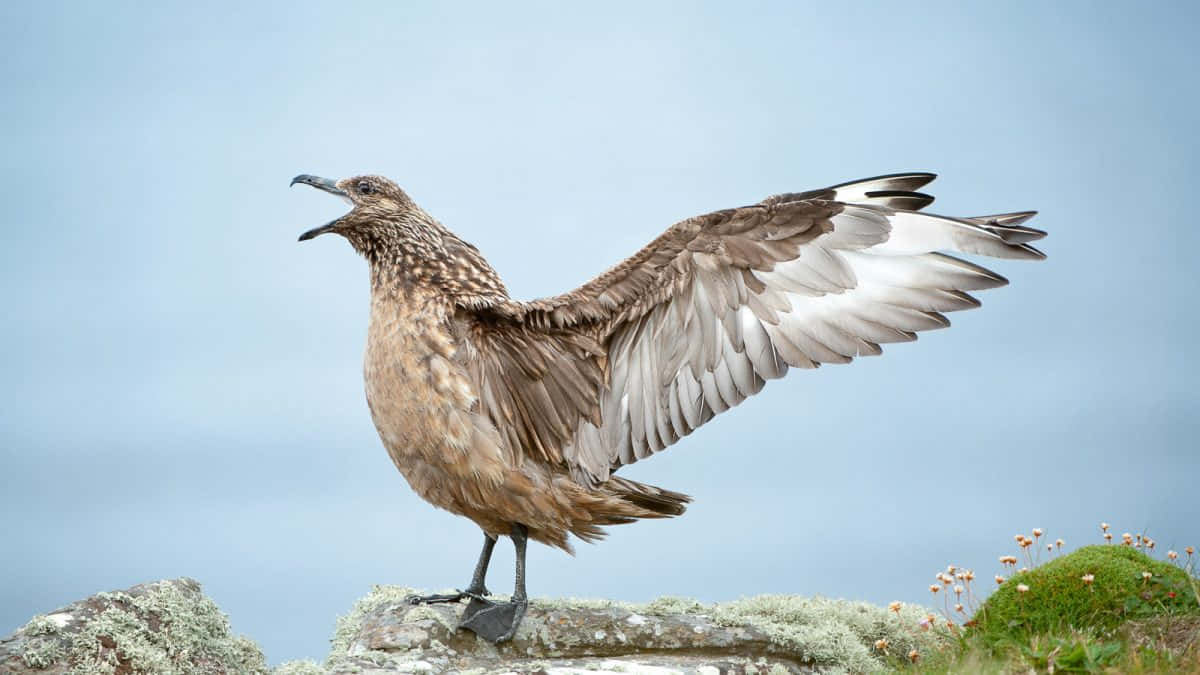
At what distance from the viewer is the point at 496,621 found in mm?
6402

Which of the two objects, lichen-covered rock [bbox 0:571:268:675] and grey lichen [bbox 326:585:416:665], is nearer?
lichen-covered rock [bbox 0:571:268:675]

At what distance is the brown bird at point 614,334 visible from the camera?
5773 millimetres

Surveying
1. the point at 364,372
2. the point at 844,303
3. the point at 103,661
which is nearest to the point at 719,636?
the point at 844,303

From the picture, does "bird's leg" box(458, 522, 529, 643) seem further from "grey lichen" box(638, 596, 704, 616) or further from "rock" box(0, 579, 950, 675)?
"grey lichen" box(638, 596, 704, 616)

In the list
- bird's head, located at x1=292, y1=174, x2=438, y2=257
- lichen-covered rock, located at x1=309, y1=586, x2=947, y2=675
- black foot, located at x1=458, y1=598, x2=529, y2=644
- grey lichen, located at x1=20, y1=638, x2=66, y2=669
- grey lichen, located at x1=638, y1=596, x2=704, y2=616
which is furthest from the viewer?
grey lichen, located at x1=638, y1=596, x2=704, y2=616

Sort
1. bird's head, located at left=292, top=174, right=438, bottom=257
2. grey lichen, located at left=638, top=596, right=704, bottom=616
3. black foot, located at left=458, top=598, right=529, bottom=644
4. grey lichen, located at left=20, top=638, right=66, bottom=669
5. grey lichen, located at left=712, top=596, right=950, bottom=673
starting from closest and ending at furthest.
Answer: grey lichen, located at left=20, top=638, right=66, bottom=669 → black foot, located at left=458, top=598, right=529, bottom=644 → grey lichen, located at left=712, top=596, right=950, bottom=673 → bird's head, located at left=292, top=174, right=438, bottom=257 → grey lichen, located at left=638, top=596, right=704, bottom=616

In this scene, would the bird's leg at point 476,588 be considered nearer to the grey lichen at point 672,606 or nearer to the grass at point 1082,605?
the grey lichen at point 672,606

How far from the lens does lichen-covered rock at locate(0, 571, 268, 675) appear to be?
5.32m

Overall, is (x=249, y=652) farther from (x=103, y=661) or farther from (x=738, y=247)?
(x=738, y=247)

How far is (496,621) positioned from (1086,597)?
3562 millimetres

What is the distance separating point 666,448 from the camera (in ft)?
20.9

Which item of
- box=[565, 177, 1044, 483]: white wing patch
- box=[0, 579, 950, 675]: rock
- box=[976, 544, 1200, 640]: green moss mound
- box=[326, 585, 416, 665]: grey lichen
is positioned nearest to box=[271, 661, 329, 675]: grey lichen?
box=[0, 579, 950, 675]: rock

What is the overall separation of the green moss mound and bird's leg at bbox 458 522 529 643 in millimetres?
2772

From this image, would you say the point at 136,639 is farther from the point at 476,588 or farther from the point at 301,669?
the point at 476,588
